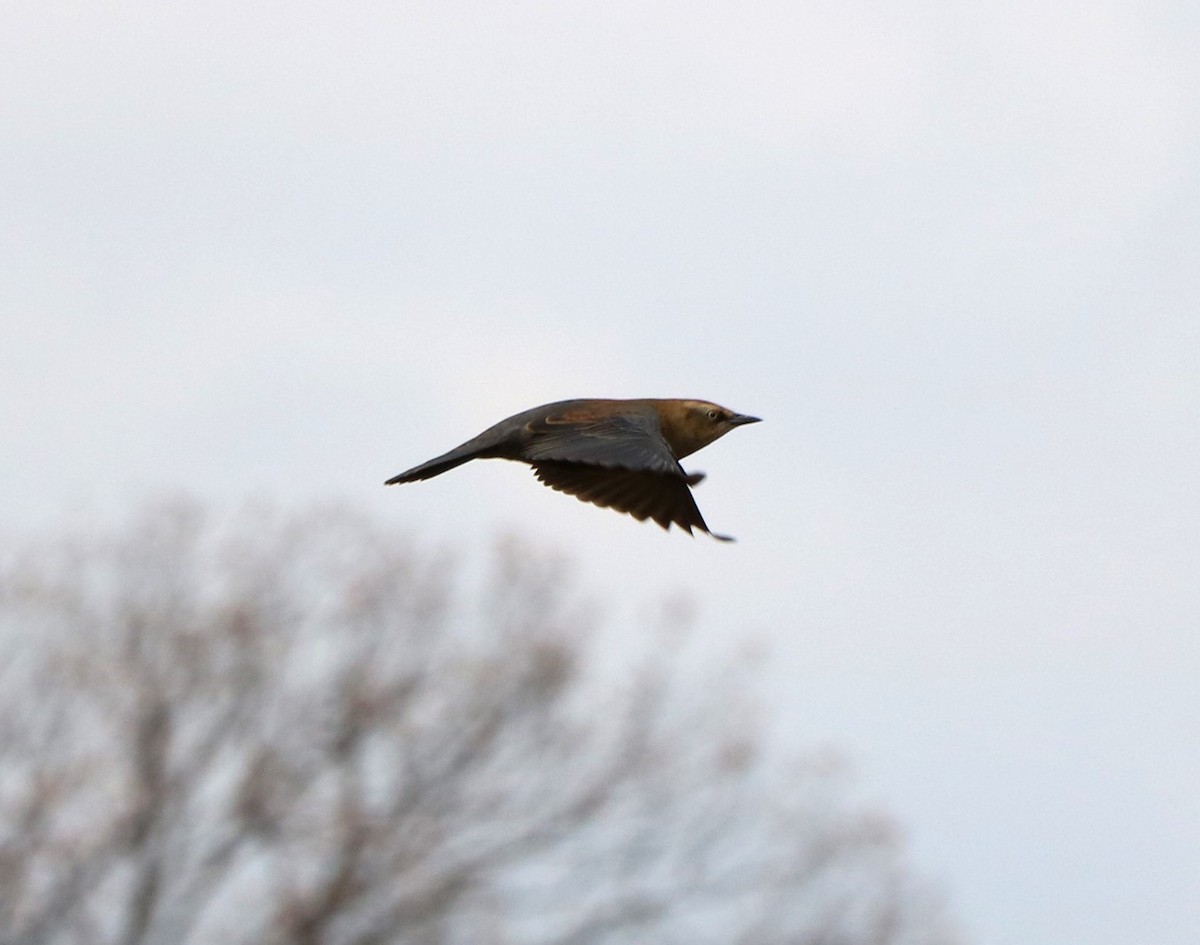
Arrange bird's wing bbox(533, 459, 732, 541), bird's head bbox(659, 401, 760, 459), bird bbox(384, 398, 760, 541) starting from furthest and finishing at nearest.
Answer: bird's head bbox(659, 401, 760, 459) < bird's wing bbox(533, 459, 732, 541) < bird bbox(384, 398, 760, 541)

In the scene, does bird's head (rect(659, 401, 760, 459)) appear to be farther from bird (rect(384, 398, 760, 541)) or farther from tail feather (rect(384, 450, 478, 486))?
tail feather (rect(384, 450, 478, 486))

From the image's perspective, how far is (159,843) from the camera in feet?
89.2

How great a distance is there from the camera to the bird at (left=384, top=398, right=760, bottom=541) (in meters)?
7.60

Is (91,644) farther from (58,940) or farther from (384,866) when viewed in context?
(384,866)

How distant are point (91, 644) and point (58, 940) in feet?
10.2

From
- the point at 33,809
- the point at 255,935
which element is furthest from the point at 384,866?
the point at 33,809

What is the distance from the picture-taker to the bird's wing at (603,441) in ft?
24.0

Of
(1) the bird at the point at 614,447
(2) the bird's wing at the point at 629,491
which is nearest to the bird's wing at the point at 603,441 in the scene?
(1) the bird at the point at 614,447

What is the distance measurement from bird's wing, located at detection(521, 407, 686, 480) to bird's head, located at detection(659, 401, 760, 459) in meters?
0.29

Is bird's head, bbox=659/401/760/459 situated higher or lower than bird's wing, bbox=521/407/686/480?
higher

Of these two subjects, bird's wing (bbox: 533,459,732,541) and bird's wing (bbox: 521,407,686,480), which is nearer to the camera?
bird's wing (bbox: 521,407,686,480)

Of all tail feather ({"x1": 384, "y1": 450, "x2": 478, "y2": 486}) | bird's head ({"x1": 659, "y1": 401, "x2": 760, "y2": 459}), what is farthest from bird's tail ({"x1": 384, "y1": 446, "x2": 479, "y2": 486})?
bird's head ({"x1": 659, "y1": 401, "x2": 760, "y2": 459})

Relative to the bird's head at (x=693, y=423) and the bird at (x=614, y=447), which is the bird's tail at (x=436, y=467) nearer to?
the bird at (x=614, y=447)

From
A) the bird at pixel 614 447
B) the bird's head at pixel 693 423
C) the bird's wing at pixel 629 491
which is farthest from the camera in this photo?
the bird's head at pixel 693 423
